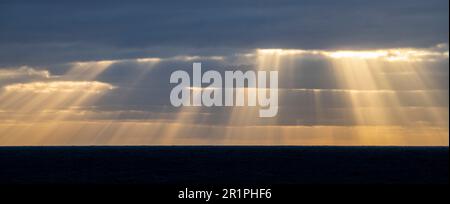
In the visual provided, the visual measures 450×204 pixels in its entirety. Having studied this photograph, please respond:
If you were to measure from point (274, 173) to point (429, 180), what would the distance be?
20.9 m

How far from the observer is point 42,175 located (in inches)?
4434
